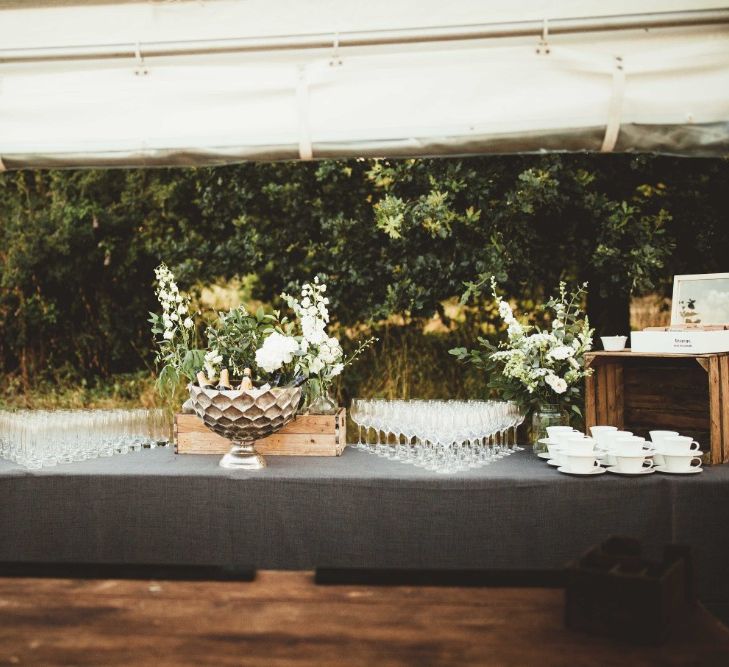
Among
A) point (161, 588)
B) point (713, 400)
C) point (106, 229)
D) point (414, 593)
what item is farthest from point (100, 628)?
point (106, 229)

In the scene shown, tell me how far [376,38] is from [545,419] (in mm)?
1484

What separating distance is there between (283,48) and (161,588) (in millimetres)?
1466

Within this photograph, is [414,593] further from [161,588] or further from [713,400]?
[713,400]

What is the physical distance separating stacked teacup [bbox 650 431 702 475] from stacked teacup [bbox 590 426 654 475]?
→ 0.11 ft

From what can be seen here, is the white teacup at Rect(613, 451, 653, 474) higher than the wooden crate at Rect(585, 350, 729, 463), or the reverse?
the wooden crate at Rect(585, 350, 729, 463)

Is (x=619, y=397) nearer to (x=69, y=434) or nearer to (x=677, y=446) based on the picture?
(x=677, y=446)

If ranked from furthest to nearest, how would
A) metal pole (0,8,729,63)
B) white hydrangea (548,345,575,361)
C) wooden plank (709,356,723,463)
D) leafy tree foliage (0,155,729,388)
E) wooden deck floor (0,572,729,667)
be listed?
1. leafy tree foliage (0,155,729,388)
2. white hydrangea (548,345,575,361)
3. wooden plank (709,356,723,463)
4. metal pole (0,8,729,63)
5. wooden deck floor (0,572,729,667)

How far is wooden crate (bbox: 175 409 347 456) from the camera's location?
271cm

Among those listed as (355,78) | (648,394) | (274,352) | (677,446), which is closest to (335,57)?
(355,78)

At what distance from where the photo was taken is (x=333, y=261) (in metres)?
4.51

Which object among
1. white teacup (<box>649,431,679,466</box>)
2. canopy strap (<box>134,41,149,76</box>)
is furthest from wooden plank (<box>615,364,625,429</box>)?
canopy strap (<box>134,41,149,76</box>)

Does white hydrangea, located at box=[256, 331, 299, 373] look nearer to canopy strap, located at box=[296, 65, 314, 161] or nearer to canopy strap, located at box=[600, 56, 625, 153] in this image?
canopy strap, located at box=[296, 65, 314, 161]

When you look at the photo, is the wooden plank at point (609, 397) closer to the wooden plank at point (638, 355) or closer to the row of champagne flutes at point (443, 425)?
the wooden plank at point (638, 355)

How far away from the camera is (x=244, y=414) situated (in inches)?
94.5
